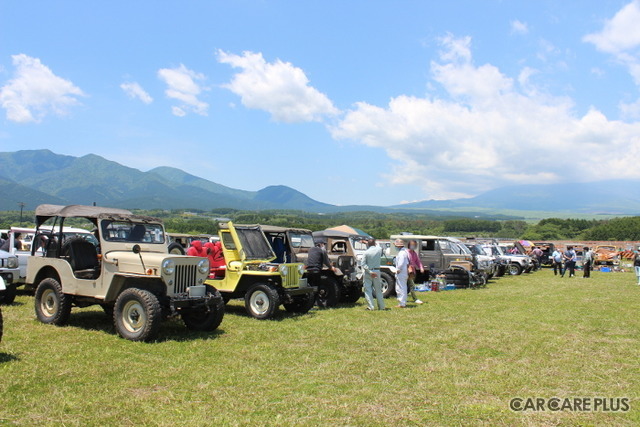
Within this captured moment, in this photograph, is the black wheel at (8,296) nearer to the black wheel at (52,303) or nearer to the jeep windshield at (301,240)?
the black wheel at (52,303)

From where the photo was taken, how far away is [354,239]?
55.6 feet

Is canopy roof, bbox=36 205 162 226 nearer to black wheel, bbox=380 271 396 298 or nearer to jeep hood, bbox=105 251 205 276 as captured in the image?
jeep hood, bbox=105 251 205 276

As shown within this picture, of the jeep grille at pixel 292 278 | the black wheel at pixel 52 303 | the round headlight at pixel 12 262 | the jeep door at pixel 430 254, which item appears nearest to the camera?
the black wheel at pixel 52 303

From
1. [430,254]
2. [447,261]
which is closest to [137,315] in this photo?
[430,254]

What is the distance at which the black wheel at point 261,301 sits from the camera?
9156mm

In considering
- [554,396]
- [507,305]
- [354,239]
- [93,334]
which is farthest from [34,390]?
[354,239]

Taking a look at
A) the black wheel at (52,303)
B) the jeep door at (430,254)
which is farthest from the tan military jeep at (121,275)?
the jeep door at (430,254)

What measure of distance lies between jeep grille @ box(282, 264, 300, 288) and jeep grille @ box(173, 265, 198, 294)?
7.31 ft

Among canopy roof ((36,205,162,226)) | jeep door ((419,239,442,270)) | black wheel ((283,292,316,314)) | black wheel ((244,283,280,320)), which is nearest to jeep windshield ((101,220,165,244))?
canopy roof ((36,205,162,226))

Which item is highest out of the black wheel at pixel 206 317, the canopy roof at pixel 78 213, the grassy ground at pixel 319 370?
the canopy roof at pixel 78 213

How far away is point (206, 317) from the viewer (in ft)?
26.1

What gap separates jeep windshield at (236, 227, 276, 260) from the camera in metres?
10.0

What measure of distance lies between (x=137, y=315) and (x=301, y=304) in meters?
3.93

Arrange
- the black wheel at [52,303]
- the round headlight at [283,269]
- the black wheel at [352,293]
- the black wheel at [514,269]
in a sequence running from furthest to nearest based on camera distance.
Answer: the black wheel at [514,269] → the black wheel at [352,293] → the round headlight at [283,269] → the black wheel at [52,303]
